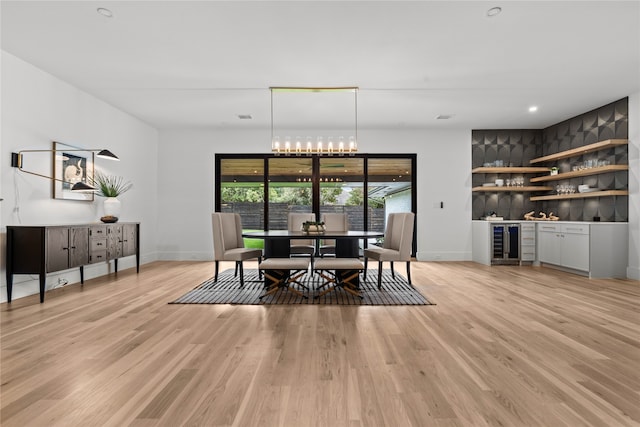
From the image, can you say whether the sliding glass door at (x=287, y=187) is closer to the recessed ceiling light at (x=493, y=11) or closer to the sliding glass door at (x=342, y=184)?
the sliding glass door at (x=342, y=184)

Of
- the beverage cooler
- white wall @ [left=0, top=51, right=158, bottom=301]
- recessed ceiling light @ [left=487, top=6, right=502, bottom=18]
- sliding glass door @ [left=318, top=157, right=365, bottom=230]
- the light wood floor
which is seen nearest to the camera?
the light wood floor

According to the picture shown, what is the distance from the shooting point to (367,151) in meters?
7.37

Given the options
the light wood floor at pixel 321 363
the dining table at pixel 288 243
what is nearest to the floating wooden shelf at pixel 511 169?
the light wood floor at pixel 321 363

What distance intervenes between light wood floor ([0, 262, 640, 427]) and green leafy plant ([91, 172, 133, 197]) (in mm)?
1868

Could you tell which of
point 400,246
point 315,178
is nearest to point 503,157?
point 315,178

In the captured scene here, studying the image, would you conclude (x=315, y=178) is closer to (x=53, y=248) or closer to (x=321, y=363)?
(x=53, y=248)

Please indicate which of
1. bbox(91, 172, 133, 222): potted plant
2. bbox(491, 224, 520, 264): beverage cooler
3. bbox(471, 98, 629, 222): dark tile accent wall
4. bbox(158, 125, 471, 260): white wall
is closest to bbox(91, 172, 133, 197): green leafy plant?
bbox(91, 172, 133, 222): potted plant

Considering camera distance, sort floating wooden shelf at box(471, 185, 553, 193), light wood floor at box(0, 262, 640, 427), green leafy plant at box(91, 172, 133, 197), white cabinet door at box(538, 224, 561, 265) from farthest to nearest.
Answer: floating wooden shelf at box(471, 185, 553, 193) < white cabinet door at box(538, 224, 561, 265) < green leafy plant at box(91, 172, 133, 197) < light wood floor at box(0, 262, 640, 427)

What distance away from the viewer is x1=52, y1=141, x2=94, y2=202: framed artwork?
4.47 meters

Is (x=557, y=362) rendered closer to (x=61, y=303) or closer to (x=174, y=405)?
(x=174, y=405)

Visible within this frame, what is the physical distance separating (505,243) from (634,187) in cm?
204

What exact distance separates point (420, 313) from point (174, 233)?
5.66 meters

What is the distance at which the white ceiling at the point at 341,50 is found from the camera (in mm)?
3053

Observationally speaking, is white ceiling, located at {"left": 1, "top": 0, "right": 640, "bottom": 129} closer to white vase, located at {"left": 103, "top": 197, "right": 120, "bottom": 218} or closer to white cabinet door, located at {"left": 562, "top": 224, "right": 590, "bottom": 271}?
white vase, located at {"left": 103, "top": 197, "right": 120, "bottom": 218}
